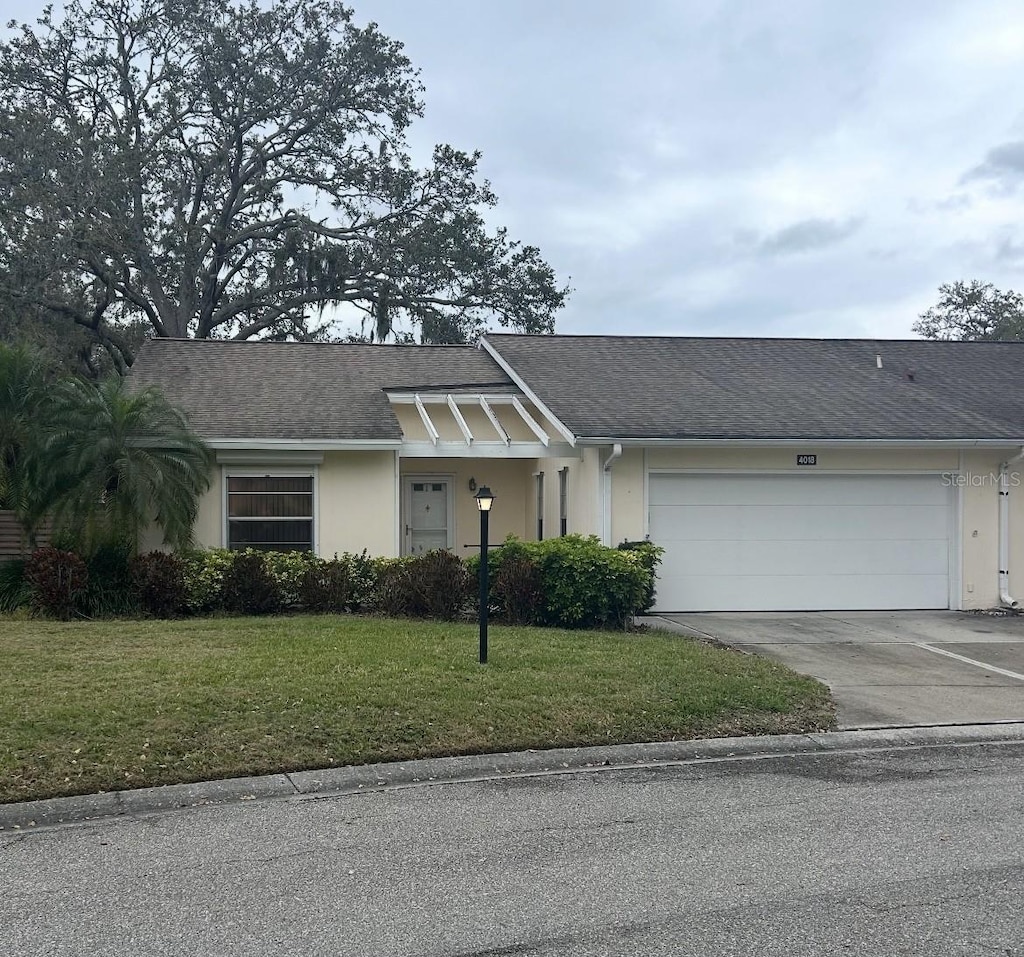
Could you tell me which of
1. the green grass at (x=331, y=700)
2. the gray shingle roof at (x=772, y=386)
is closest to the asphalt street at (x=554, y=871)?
the green grass at (x=331, y=700)

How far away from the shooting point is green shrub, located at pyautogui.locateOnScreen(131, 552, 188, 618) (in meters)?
12.2

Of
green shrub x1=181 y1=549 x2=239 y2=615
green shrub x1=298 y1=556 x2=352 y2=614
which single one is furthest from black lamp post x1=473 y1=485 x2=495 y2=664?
green shrub x1=181 y1=549 x2=239 y2=615

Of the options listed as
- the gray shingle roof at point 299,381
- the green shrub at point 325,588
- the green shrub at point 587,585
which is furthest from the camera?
the gray shingle roof at point 299,381

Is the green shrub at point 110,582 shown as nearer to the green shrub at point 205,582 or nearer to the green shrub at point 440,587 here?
the green shrub at point 205,582

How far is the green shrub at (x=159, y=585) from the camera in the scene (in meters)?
12.2

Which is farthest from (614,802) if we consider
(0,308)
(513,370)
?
(0,308)

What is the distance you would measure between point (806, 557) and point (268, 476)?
752cm

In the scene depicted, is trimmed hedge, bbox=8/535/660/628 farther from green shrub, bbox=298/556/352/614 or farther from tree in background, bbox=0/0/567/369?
tree in background, bbox=0/0/567/369

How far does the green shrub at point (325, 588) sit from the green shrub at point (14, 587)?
323cm

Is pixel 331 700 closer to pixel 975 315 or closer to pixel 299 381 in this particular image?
pixel 299 381

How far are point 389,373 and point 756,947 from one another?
1414 cm

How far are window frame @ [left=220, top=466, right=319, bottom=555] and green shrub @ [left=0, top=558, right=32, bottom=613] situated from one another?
2491mm

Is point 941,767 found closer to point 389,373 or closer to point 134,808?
point 134,808

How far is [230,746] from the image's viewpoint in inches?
273
